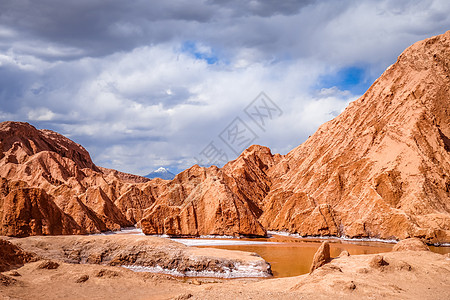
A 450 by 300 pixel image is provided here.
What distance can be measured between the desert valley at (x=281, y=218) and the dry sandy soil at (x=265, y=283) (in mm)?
84

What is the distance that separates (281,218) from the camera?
186 feet

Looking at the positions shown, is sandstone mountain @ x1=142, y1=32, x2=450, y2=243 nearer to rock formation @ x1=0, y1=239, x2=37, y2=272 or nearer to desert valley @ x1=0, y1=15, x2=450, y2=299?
desert valley @ x1=0, y1=15, x2=450, y2=299

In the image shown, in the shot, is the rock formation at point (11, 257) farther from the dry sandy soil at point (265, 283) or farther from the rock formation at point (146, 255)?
the rock formation at point (146, 255)

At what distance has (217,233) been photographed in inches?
1864

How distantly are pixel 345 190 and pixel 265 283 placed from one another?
4341 centimetres

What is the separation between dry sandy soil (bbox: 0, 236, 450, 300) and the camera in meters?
12.6

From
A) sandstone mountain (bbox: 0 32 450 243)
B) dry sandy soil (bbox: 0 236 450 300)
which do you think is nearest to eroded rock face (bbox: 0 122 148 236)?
sandstone mountain (bbox: 0 32 450 243)

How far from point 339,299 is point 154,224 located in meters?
40.5

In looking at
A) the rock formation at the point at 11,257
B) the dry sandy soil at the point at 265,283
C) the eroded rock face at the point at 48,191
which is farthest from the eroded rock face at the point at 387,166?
the rock formation at the point at 11,257

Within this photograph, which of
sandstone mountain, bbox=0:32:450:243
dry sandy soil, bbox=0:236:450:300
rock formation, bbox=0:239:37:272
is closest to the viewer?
dry sandy soil, bbox=0:236:450:300

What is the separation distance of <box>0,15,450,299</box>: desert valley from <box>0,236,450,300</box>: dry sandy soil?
8 cm

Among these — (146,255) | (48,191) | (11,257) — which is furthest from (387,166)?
(48,191)

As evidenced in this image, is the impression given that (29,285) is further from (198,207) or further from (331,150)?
(331,150)

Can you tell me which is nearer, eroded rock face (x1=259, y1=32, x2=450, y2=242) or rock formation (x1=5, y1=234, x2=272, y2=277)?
rock formation (x1=5, y1=234, x2=272, y2=277)
